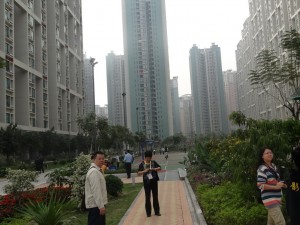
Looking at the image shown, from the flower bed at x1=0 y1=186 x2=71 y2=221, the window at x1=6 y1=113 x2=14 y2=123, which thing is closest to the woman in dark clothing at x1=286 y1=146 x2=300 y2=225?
the flower bed at x1=0 y1=186 x2=71 y2=221

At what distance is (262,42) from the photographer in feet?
203

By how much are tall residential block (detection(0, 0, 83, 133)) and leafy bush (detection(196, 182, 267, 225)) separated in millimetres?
35828

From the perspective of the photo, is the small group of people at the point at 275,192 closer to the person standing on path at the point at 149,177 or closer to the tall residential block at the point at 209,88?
the person standing on path at the point at 149,177

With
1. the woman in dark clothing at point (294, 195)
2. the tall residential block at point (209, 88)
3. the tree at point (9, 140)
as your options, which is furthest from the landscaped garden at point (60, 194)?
the tall residential block at point (209, 88)

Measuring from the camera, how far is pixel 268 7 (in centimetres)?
5650

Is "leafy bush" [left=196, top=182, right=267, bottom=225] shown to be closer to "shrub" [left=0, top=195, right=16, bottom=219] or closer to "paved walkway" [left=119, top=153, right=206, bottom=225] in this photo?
"paved walkway" [left=119, top=153, right=206, bottom=225]

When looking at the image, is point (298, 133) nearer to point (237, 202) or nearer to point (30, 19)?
point (237, 202)

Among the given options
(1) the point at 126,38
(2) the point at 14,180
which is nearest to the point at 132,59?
(1) the point at 126,38

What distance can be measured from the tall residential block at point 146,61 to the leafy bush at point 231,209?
75.1 meters

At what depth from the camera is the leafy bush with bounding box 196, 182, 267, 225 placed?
6598mm

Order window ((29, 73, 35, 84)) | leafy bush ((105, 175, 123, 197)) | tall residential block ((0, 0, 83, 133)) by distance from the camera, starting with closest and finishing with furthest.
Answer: leafy bush ((105, 175, 123, 197)), tall residential block ((0, 0, 83, 133)), window ((29, 73, 35, 84))

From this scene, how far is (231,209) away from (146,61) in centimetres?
7969

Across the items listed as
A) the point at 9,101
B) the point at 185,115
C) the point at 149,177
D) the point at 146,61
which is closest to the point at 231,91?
the point at 185,115

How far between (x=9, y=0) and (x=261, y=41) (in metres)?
39.8
